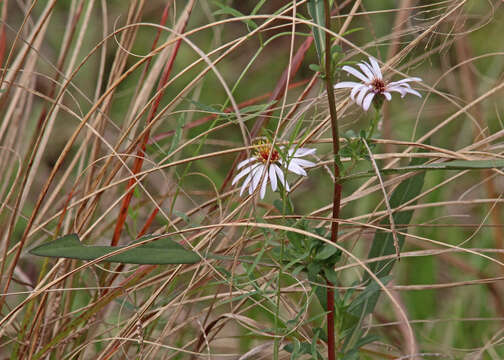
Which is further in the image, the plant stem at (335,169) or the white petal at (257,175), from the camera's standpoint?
the white petal at (257,175)

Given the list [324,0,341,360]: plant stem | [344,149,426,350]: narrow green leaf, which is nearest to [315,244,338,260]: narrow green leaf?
[324,0,341,360]: plant stem

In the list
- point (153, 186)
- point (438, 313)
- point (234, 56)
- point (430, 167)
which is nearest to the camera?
point (430, 167)

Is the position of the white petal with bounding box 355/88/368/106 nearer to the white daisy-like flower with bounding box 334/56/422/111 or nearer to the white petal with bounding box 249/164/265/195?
the white daisy-like flower with bounding box 334/56/422/111

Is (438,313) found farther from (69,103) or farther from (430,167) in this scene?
(69,103)

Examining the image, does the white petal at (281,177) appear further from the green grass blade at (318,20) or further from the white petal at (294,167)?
the green grass blade at (318,20)

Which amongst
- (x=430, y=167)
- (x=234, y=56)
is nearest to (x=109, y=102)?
(x=430, y=167)

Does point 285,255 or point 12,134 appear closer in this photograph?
point 285,255

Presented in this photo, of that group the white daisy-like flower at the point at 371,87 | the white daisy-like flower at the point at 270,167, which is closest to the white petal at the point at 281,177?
the white daisy-like flower at the point at 270,167

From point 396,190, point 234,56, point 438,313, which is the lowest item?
point 438,313
